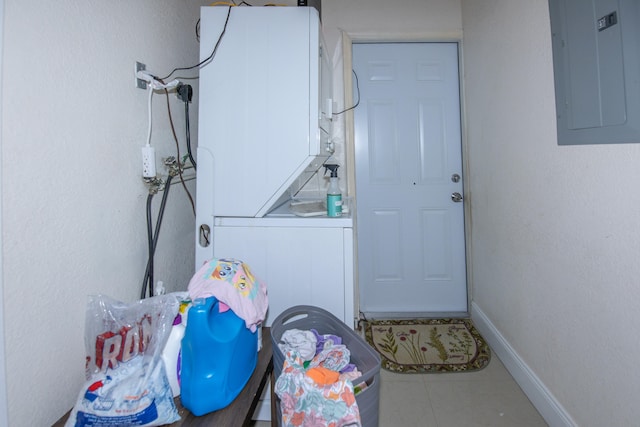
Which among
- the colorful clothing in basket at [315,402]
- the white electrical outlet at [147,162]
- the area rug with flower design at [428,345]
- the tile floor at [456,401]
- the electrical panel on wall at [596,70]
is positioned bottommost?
the tile floor at [456,401]

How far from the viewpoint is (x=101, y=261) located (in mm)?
1059

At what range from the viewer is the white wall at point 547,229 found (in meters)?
1.05

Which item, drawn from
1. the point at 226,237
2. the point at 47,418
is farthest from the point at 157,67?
the point at 47,418

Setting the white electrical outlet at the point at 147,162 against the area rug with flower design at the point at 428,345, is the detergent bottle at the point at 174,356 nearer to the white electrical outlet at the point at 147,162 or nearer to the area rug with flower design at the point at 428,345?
the white electrical outlet at the point at 147,162

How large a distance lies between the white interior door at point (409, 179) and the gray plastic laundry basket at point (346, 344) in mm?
1240

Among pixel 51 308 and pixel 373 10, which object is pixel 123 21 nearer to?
pixel 51 308

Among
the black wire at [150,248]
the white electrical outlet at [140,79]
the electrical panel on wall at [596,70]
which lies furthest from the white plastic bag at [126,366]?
the electrical panel on wall at [596,70]

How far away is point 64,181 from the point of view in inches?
35.7

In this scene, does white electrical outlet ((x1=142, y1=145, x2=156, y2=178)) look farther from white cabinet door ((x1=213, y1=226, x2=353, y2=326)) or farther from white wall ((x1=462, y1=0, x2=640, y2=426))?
white wall ((x1=462, y1=0, x2=640, y2=426))

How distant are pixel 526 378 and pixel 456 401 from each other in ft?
1.23

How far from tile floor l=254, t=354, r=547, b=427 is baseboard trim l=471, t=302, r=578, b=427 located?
0.13ft

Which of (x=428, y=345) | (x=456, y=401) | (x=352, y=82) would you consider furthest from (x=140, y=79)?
(x=428, y=345)

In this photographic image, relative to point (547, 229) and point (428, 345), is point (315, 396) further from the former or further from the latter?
point (428, 345)

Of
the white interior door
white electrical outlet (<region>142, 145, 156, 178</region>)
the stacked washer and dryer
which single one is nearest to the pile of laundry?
the stacked washer and dryer
